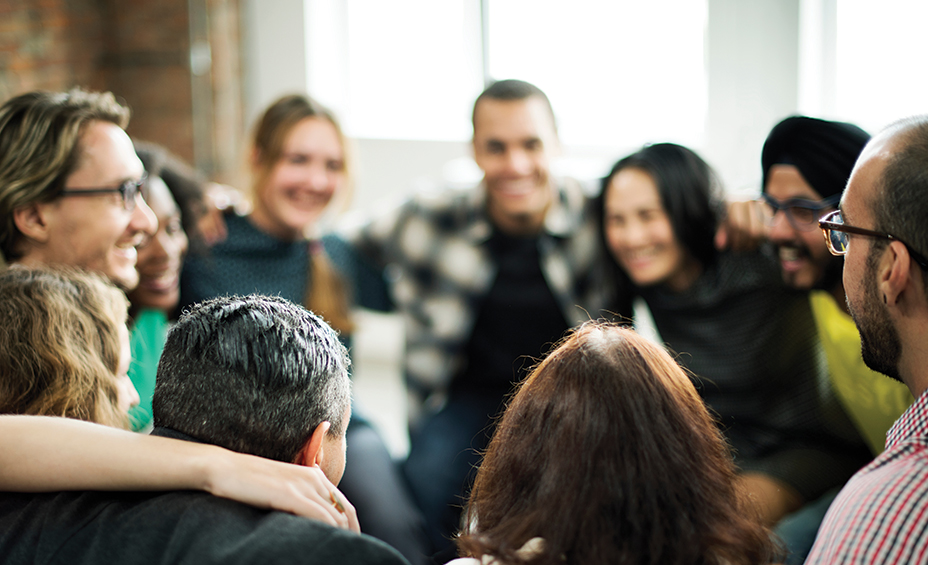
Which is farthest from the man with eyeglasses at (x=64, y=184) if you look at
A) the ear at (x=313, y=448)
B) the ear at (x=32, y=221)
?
the ear at (x=313, y=448)

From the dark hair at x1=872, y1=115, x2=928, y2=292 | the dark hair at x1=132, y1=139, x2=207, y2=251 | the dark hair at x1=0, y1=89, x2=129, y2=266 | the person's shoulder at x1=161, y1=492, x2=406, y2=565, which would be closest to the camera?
the person's shoulder at x1=161, y1=492, x2=406, y2=565

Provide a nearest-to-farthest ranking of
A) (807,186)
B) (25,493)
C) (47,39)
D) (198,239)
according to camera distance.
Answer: (25,493)
(807,186)
(198,239)
(47,39)

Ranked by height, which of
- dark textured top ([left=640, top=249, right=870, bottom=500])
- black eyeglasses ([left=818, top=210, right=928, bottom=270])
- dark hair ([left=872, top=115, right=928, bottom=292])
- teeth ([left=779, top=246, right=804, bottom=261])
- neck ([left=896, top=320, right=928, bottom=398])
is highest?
dark hair ([left=872, top=115, right=928, bottom=292])

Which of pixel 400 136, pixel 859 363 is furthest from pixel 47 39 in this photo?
pixel 859 363

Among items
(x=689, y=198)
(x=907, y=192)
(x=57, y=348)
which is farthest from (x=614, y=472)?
(x=689, y=198)

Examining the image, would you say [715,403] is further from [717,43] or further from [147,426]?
[717,43]

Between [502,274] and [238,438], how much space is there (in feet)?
4.98

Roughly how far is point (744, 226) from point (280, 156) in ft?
4.82

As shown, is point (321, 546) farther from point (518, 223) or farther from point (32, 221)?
point (518, 223)

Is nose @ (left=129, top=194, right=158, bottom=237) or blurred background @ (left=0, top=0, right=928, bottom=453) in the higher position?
blurred background @ (left=0, top=0, right=928, bottom=453)

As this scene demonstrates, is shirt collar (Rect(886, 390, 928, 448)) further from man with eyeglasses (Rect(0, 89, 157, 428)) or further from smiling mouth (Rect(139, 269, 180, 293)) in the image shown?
smiling mouth (Rect(139, 269, 180, 293))

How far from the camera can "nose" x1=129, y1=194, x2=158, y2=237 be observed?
1.99 m

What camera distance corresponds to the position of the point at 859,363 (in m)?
1.78

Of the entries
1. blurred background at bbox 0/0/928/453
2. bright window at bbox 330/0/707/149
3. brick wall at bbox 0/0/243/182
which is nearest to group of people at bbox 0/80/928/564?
blurred background at bbox 0/0/928/453
